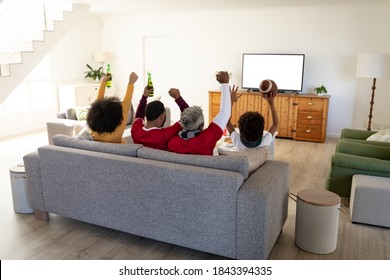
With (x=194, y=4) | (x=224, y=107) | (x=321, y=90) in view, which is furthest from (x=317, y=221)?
(x=194, y=4)

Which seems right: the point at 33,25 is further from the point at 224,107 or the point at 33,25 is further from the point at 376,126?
the point at 376,126

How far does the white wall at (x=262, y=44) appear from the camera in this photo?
6344 mm

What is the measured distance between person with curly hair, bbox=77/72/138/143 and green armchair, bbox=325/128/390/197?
6.80 feet

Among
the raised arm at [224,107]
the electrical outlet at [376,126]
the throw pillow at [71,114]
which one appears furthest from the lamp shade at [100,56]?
the raised arm at [224,107]

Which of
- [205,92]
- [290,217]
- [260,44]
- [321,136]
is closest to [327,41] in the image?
[260,44]

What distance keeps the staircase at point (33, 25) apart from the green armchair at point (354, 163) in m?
4.58

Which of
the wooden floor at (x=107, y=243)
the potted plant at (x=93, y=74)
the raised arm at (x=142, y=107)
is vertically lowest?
the wooden floor at (x=107, y=243)

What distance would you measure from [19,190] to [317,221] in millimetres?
2583

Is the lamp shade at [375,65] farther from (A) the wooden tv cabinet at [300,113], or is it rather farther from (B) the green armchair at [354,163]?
(B) the green armchair at [354,163]

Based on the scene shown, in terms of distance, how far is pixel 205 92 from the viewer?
7750 mm

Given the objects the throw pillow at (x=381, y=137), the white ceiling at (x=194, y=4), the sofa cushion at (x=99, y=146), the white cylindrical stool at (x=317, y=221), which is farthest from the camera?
the white ceiling at (x=194, y=4)

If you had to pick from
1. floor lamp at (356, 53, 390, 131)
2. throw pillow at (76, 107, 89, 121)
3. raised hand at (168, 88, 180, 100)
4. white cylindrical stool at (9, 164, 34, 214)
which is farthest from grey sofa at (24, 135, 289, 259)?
floor lamp at (356, 53, 390, 131)

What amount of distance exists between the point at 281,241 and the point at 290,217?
1.55ft
